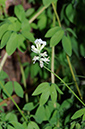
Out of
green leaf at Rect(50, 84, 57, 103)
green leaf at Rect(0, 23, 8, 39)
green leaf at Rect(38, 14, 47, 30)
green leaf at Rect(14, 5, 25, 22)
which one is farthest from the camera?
green leaf at Rect(38, 14, 47, 30)

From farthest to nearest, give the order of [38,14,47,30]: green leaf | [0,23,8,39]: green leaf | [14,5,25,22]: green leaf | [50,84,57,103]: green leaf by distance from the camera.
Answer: [38,14,47,30]: green leaf, [14,5,25,22]: green leaf, [0,23,8,39]: green leaf, [50,84,57,103]: green leaf

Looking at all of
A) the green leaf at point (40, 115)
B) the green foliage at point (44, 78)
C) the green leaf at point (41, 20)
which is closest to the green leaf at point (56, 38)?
the green foliage at point (44, 78)

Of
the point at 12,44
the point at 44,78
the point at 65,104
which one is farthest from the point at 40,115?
the point at 44,78

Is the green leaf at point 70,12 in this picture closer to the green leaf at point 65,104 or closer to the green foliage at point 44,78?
the green foliage at point 44,78

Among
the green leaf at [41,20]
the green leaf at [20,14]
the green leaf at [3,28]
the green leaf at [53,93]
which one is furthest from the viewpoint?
the green leaf at [41,20]

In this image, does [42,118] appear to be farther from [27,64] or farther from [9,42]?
[27,64]

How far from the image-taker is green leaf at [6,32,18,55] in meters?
0.88

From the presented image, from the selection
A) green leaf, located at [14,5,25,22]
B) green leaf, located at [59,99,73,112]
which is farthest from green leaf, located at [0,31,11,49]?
green leaf, located at [59,99,73,112]

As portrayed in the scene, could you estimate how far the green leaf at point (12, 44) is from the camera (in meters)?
0.88

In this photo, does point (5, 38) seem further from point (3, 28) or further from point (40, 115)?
point (40, 115)

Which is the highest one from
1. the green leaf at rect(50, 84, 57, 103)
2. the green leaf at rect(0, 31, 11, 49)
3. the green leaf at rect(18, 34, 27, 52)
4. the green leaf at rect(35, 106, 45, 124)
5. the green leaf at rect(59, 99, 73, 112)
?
the green leaf at rect(0, 31, 11, 49)

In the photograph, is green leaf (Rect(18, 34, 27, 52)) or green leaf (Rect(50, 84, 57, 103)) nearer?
green leaf (Rect(50, 84, 57, 103))

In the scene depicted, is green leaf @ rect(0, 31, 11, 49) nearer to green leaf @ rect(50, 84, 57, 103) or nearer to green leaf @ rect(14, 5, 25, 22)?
green leaf @ rect(14, 5, 25, 22)

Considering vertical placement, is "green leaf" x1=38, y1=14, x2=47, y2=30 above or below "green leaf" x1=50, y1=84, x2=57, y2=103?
above
